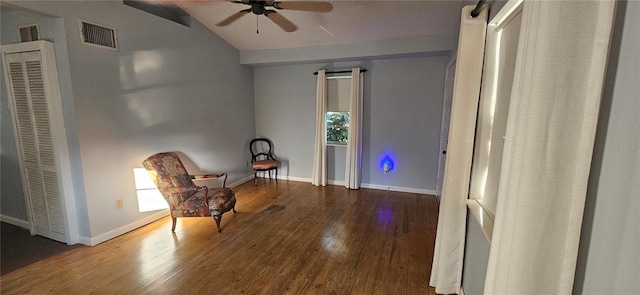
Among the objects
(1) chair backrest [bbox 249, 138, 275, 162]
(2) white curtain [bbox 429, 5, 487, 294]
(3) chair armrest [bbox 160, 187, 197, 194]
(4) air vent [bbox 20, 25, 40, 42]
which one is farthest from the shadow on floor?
(2) white curtain [bbox 429, 5, 487, 294]

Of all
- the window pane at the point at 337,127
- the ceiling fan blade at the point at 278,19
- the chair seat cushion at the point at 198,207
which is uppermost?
the ceiling fan blade at the point at 278,19

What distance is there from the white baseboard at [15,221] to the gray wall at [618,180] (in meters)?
4.99

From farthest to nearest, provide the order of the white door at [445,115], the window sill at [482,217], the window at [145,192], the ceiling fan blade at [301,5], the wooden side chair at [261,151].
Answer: the wooden side chair at [261,151] → the white door at [445,115] → the window at [145,192] → the ceiling fan blade at [301,5] → the window sill at [482,217]

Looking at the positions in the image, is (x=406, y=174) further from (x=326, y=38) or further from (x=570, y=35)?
(x=570, y=35)

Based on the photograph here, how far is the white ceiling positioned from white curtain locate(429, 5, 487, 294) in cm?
140

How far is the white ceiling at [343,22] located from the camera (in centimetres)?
333

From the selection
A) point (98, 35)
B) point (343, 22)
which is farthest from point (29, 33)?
point (343, 22)

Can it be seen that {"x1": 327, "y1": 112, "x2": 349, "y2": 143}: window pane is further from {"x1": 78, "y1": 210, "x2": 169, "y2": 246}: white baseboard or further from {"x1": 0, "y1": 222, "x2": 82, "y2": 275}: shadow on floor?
{"x1": 0, "y1": 222, "x2": 82, "y2": 275}: shadow on floor

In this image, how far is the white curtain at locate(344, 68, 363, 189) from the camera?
Answer: 468 cm

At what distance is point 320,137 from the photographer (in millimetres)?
5051

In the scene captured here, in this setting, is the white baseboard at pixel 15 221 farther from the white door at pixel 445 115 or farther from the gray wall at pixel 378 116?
the white door at pixel 445 115

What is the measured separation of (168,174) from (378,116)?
3.40m

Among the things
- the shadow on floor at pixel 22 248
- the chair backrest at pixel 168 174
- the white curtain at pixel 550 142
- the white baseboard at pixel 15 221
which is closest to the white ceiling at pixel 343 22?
the chair backrest at pixel 168 174

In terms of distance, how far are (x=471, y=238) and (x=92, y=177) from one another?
12.1 feet
